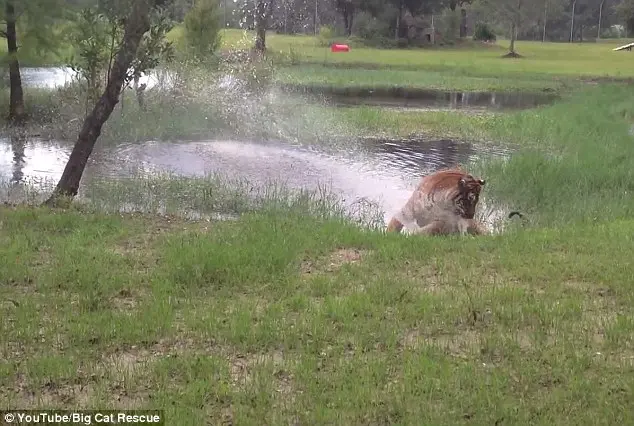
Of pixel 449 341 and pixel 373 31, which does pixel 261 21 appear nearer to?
pixel 373 31

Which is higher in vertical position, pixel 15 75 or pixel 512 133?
pixel 15 75

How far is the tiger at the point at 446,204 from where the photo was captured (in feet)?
30.1

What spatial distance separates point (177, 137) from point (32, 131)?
3.98 meters

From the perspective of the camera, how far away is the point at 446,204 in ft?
30.9

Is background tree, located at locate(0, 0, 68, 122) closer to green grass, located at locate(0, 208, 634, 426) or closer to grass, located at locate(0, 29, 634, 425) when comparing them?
grass, located at locate(0, 29, 634, 425)

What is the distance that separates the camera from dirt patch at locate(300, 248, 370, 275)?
7.57m

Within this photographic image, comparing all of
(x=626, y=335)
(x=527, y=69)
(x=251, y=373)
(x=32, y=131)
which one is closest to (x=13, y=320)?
(x=251, y=373)

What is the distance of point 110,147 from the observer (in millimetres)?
16734

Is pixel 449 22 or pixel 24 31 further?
pixel 449 22

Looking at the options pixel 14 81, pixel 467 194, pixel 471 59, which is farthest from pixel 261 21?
pixel 467 194

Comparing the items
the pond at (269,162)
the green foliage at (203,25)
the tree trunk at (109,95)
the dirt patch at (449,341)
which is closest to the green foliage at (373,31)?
the green foliage at (203,25)

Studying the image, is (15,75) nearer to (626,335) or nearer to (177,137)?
(177,137)

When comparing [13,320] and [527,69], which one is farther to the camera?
[527,69]

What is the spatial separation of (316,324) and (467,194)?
13.1 feet
